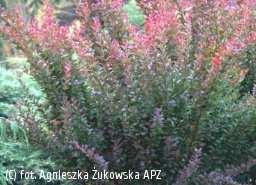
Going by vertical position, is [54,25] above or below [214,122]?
above

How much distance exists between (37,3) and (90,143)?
32.7 ft

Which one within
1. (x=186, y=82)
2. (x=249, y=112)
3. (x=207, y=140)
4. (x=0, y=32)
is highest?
(x=0, y=32)

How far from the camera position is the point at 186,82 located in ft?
10.0

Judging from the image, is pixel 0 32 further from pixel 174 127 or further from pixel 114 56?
pixel 174 127

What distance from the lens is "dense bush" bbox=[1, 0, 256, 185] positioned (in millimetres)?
2984

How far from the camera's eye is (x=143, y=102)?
3.02 m

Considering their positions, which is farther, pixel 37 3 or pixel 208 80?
A: pixel 37 3

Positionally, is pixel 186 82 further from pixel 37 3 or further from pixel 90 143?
pixel 37 3

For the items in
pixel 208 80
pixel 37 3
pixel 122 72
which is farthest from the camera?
pixel 37 3

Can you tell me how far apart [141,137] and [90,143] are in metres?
0.31

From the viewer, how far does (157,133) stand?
2.95 metres

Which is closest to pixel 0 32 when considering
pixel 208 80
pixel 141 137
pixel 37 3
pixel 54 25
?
pixel 54 25

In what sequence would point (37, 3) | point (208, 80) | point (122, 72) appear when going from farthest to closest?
1. point (37, 3)
2. point (122, 72)
3. point (208, 80)

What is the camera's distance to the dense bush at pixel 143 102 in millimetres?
2984
